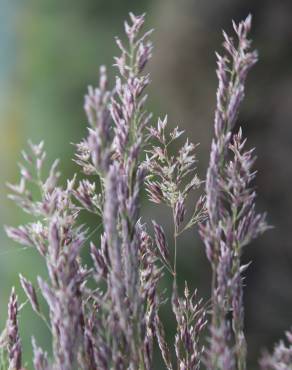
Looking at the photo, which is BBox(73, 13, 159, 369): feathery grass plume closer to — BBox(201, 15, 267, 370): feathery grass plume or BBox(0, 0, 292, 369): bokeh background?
BBox(201, 15, 267, 370): feathery grass plume

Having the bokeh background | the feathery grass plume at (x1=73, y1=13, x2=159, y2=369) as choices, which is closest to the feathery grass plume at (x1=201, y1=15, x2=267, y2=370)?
the feathery grass plume at (x1=73, y1=13, x2=159, y2=369)

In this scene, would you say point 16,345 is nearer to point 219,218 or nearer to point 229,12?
point 219,218

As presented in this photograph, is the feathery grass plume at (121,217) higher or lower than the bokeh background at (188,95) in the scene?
lower

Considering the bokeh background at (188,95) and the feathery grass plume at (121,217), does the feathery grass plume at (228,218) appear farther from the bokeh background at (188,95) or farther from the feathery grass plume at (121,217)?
the bokeh background at (188,95)

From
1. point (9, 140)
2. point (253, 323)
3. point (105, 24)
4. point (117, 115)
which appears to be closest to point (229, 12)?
point (105, 24)

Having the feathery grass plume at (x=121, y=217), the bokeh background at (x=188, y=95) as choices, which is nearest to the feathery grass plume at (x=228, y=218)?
the feathery grass plume at (x=121, y=217)

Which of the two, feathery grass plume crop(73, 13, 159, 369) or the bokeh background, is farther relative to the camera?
the bokeh background

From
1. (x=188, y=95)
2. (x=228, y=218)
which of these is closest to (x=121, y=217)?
(x=228, y=218)

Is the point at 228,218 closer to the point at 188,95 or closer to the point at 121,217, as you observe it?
the point at 121,217

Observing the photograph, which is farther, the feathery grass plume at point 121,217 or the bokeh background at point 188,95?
the bokeh background at point 188,95
